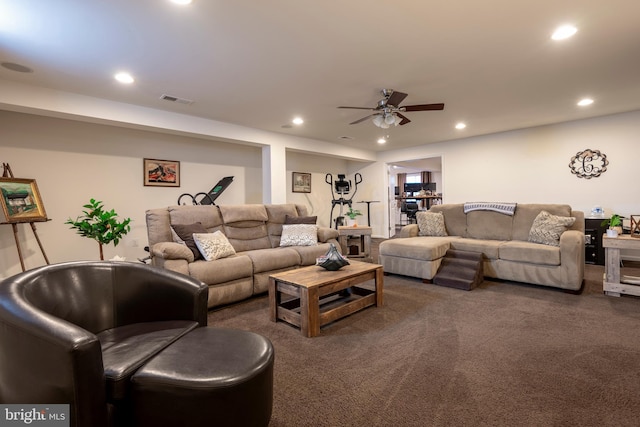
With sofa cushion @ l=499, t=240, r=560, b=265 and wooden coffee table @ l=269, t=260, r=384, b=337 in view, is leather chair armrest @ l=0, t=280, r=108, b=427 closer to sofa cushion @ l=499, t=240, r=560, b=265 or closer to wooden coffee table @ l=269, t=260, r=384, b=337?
wooden coffee table @ l=269, t=260, r=384, b=337

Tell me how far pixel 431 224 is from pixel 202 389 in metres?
4.24

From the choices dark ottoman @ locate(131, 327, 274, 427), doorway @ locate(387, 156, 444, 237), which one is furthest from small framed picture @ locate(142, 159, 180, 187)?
doorway @ locate(387, 156, 444, 237)

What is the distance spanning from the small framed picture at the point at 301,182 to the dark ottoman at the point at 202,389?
602 centimetres

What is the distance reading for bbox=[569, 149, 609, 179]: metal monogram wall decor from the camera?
4.90 metres

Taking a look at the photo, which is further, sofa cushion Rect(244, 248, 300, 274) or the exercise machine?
the exercise machine

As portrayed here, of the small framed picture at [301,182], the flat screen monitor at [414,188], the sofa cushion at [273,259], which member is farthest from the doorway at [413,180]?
the sofa cushion at [273,259]

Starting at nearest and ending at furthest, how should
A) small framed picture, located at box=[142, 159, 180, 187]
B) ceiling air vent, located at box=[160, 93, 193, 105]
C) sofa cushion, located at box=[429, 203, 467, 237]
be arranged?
1. ceiling air vent, located at box=[160, 93, 193, 105]
2. sofa cushion, located at box=[429, 203, 467, 237]
3. small framed picture, located at box=[142, 159, 180, 187]

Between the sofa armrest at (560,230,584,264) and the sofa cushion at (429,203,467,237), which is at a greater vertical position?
the sofa cushion at (429,203,467,237)

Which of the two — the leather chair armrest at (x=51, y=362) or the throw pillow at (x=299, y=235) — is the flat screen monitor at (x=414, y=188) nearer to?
the throw pillow at (x=299, y=235)

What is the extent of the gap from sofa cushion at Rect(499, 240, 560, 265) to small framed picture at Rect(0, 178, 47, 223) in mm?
5529

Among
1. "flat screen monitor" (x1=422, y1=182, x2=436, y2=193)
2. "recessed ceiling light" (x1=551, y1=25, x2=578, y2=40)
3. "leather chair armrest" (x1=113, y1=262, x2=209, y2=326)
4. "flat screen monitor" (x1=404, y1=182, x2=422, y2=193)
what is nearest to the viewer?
"leather chair armrest" (x1=113, y1=262, x2=209, y2=326)

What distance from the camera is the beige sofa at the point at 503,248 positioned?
3328mm

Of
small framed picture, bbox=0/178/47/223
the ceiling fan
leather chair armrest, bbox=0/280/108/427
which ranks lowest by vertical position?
leather chair armrest, bbox=0/280/108/427

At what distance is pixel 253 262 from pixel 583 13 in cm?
345
